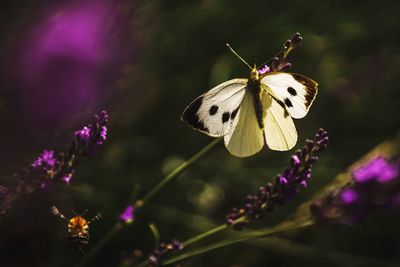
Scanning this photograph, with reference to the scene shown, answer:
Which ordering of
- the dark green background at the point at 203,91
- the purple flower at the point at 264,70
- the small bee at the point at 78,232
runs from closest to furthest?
the small bee at the point at 78,232 < the purple flower at the point at 264,70 < the dark green background at the point at 203,91

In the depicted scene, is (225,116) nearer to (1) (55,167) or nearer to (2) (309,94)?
(2) (309,94)

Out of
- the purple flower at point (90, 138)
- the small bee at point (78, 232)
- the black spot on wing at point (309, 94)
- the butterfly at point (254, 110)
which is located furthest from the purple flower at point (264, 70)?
the small bee at point (78, 232)

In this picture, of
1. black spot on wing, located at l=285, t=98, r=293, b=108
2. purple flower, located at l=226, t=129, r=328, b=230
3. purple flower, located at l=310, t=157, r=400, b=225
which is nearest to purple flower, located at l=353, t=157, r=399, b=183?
purple flower, located at l=310, t=157, r=400, b=225

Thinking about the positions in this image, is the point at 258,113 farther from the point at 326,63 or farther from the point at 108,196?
the point at 326,63

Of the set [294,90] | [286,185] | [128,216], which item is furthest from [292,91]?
[128,216]

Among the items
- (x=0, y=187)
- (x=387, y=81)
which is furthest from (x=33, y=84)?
(x=387, y=81)

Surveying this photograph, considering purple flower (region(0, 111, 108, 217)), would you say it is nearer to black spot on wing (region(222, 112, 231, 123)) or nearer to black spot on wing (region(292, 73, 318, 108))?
black spot on wing (region(222, 112, 231, 123))

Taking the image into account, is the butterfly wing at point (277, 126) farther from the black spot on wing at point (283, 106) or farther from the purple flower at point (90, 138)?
the purple flower at point (90, 138)
